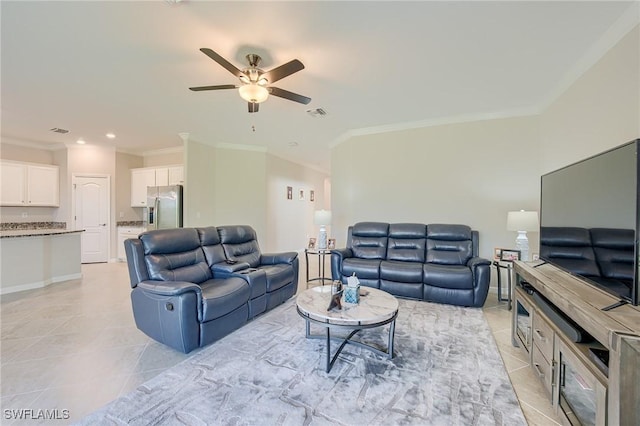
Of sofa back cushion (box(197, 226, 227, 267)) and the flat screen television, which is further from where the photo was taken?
sofa back cushion (box(197, 226, 227, 267))

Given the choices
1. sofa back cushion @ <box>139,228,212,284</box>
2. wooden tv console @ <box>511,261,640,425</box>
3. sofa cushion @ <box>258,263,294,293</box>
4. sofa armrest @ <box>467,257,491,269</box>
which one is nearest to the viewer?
wooden tv console @ <box>511,261,640,425</box>

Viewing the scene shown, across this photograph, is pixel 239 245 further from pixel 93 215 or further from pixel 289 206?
pixel 93 215

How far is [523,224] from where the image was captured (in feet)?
10.6

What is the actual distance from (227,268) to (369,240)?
87.7 inches

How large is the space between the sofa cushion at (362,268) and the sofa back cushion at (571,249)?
1.87 meters

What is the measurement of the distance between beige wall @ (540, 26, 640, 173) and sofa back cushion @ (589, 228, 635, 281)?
1.05m

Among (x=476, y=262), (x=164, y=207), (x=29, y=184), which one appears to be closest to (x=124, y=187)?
(x=29, y=184)

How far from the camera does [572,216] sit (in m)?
1.92

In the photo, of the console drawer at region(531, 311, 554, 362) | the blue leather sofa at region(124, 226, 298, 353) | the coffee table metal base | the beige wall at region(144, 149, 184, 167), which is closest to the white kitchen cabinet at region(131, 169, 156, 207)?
the beige wall at region(144, 149, 184, 167)

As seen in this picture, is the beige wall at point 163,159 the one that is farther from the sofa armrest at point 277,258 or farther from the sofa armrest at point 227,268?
the sofa armrest at point 227,268

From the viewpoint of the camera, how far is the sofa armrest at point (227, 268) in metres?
3.08

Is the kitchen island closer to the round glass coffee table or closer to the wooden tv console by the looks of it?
the round glass coffee table

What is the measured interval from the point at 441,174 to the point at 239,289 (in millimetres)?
3558

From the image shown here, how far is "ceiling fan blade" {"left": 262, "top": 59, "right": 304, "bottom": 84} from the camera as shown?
2204 millimetres
